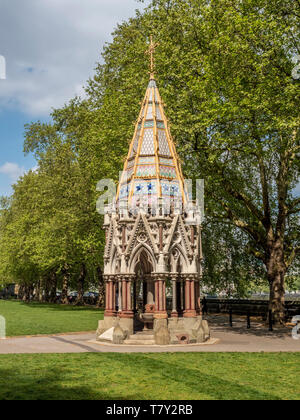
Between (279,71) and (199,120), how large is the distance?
4.53 metres

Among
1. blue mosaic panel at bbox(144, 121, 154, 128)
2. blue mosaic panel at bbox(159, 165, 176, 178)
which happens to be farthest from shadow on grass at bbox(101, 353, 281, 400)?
blue mosaic panel at bbox(144, 121, 154, 128)

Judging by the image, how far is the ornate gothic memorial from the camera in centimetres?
1590

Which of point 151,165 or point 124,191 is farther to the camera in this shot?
point 124,191

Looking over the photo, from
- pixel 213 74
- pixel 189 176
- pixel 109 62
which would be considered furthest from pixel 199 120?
pixel 109 62

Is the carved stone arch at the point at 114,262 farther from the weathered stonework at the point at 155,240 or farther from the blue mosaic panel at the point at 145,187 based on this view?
the blue mosaic panel at the point at 145,187

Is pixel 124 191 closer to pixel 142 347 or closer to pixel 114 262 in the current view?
pixel 114 262

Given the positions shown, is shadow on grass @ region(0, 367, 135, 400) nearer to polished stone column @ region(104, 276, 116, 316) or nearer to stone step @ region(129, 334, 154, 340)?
stone step @ region(129, 334, 154, 340)

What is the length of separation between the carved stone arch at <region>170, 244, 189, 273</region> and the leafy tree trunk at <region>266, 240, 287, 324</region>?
385 inches

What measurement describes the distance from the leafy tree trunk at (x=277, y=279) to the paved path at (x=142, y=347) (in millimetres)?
4665

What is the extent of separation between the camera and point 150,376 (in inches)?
389

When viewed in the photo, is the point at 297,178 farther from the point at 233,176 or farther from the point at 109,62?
the point at 109,62

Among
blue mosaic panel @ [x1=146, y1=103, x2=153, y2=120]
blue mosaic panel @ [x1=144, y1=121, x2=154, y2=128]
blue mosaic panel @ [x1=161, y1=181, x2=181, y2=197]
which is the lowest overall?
blue mosaic panel @ [x1=161, y1=181, x2=181, y2=197]

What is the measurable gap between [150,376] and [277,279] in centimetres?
1638

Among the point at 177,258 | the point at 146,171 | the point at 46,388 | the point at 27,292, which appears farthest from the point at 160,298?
the point at 27,292
